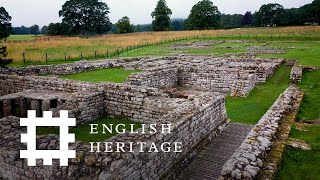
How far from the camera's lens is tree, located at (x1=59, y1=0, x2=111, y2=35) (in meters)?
74.3

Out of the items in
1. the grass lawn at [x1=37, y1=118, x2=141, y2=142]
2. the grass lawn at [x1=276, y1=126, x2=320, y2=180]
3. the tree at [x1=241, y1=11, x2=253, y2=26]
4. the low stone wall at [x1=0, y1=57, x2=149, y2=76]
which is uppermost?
the tree at [x1=241, y1=11, x2=253, y2=26]

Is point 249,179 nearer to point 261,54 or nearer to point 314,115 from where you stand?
point 314,115

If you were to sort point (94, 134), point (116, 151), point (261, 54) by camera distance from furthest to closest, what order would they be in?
point (261, 54), point (94, 134), point (116, 151)

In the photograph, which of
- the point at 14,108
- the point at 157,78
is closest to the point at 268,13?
the point at 157,78

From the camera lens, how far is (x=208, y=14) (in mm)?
82875

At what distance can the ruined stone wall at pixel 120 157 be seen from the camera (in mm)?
5824

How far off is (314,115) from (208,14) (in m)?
75.1

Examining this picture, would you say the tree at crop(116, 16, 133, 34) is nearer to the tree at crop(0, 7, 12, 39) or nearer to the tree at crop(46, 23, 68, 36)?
the tree at crop(46, 23, 68, 36)

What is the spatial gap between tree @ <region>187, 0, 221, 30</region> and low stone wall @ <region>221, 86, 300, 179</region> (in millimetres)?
74471

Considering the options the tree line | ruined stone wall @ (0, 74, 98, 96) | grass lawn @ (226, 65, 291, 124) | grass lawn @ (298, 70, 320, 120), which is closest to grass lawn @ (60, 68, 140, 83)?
ruined stone wall @ (0, 74, 98, 96)

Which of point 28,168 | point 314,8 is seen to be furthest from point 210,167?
point 314,8

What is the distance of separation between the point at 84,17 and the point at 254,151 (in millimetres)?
73726

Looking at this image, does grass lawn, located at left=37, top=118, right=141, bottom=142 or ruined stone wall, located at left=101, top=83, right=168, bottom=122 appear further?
ruined stone wall, located at left=101, top=83, right=168, bottom=122

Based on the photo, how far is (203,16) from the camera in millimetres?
82188
